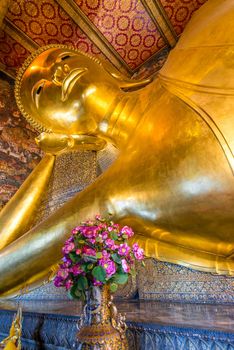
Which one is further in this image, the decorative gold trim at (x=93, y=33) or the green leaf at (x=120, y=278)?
the decorative gold trim at (x=93, y=33)

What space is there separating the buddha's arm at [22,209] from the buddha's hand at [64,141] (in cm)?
23

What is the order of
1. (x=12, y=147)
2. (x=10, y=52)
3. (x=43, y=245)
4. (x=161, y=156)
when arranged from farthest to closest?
1. (x=12, y=147)
2. (x=10, y=52)
3. (x=43, y=245)
4. (x=161, y=156)

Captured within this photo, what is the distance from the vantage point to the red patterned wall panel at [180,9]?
2461 mm

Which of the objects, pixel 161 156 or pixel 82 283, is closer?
pixel 82 283

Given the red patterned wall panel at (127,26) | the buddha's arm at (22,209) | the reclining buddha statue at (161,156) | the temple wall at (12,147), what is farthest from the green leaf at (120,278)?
the red patterned wall panel at (127,26)

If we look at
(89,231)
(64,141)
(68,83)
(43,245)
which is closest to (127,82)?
(68,83)

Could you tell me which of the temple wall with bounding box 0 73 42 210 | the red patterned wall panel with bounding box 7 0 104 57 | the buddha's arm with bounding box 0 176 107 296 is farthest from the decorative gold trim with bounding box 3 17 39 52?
the buddha's arm with bounding box 0 176 107 296

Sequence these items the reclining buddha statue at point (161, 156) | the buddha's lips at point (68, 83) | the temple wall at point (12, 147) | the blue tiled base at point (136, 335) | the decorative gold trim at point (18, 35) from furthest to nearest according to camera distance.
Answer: the temple wall at point (12, 147) → the decorative gold trim at point (18, 35) → the buddha's lips at point (68, 83) → the reclining buddha statue at point (161, 156) → the blue tiled base at point (136, 335)

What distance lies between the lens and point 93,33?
268 cm

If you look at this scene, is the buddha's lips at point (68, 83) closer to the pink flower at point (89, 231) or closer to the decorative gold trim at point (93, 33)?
the pink flower at point (89, 231)

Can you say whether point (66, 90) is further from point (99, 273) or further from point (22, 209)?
point (99, 273)

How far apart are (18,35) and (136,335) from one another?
9.51 feet

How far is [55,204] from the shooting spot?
7.03 ft

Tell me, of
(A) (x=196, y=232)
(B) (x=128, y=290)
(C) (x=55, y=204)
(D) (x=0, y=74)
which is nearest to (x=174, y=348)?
(A) (x=196, y=232)
